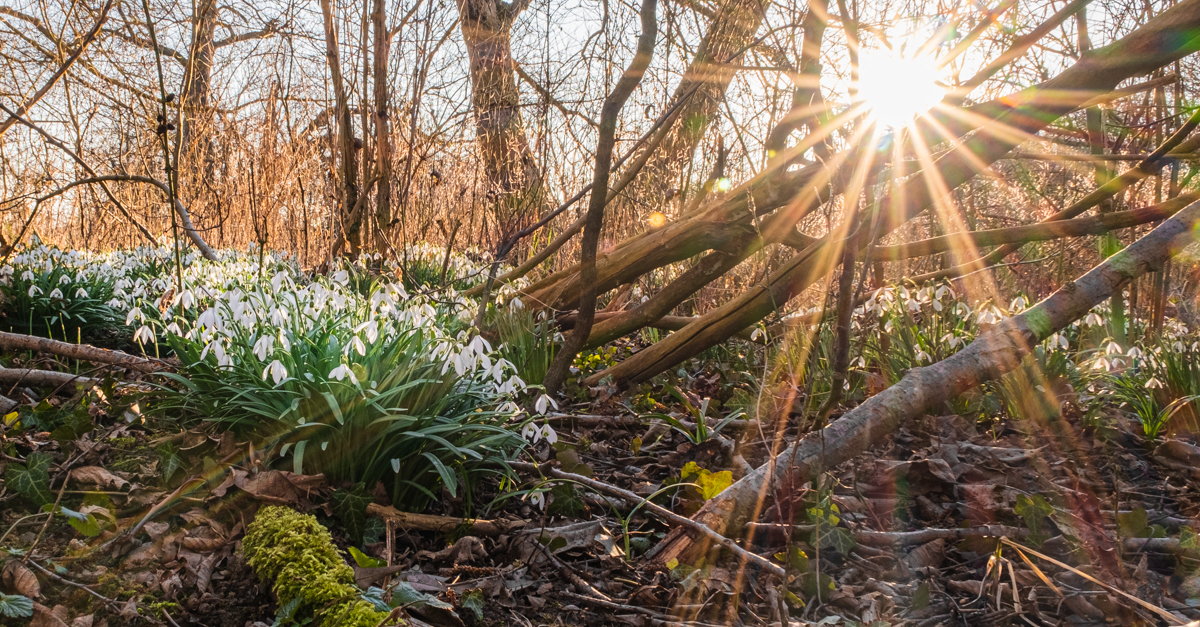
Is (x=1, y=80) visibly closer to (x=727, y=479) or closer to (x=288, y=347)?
(x=288, y=347)

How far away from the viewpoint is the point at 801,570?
1.98 m

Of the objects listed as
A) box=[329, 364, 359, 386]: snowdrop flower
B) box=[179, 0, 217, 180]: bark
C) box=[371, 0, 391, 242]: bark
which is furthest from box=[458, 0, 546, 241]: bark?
Answer: box=[329, 364, 359, 386]: snowdrop flower

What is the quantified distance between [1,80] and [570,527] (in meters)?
6.31

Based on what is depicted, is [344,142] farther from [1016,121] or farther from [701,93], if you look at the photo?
[1016,121]

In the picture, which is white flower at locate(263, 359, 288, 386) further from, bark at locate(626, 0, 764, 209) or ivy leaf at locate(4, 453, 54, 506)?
bark at locate(626, 0, 764, 209)

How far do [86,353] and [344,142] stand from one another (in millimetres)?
3407

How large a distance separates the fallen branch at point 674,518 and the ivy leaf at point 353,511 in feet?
1.82

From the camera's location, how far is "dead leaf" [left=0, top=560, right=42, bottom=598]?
1634 millimetres

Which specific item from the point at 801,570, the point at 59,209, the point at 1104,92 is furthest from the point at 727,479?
the point at 59,209

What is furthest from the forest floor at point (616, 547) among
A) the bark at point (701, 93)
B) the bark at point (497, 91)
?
the bark at point (497, 91)

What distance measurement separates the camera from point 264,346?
2270 millimetres

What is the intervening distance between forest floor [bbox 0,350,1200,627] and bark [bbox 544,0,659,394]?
69cm

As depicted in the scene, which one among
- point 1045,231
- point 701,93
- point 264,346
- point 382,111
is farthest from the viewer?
point 382,111

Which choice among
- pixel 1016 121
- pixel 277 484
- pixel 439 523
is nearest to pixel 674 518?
pixel 439 523
